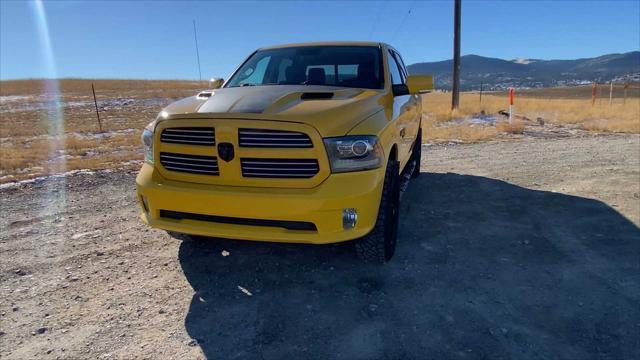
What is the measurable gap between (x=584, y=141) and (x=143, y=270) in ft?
33.1

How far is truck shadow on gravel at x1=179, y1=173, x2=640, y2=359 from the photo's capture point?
261 cm

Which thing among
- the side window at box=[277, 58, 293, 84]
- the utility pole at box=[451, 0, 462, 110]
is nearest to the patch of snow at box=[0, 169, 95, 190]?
the side window at box=[277, 58, 293, 84]

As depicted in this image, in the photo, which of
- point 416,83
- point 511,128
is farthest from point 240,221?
point 511,128

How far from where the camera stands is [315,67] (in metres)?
4.52

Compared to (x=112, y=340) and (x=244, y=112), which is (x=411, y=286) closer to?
(x=244, y=112)

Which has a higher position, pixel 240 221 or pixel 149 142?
pixel 149 142

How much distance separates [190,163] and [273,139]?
705 mm

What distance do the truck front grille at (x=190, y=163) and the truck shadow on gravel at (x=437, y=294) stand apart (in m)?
0.90

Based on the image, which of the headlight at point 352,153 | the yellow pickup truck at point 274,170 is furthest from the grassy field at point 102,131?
the headlight at point 352,153

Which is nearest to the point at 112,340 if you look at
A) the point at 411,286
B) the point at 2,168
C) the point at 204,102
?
the point at 204,102

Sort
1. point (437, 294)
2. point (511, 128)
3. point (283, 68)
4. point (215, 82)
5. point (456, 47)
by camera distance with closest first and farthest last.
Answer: point (437, 294) → point (283, 68) → point (215, 82) → point (511, 128) → point (456, 47)

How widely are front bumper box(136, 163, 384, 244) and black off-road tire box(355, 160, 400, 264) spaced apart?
0.21 metres

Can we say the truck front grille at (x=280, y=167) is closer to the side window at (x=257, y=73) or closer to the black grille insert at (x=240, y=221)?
the black grille insert at (x=240, y=221)

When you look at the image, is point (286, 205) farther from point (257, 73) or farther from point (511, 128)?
point (511, 128)
